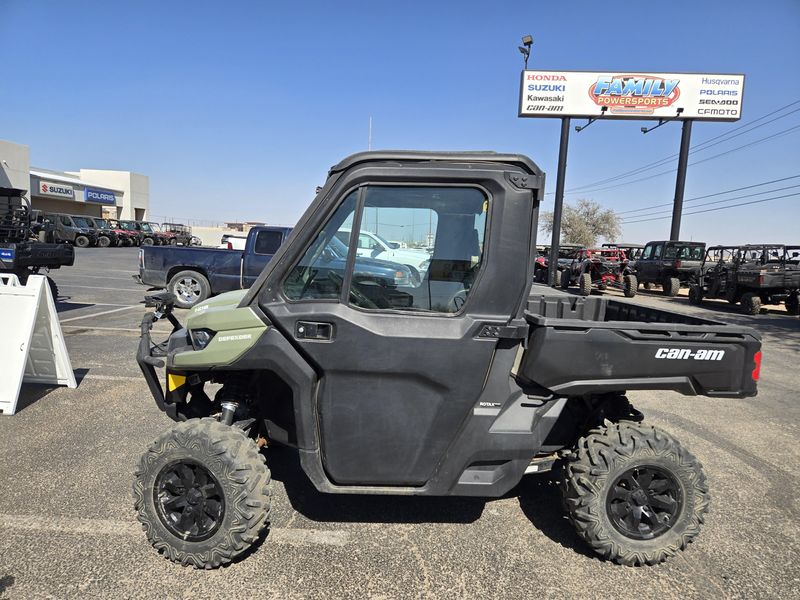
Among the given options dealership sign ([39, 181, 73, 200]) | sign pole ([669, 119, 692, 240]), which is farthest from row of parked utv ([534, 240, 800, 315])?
dealership sign ([39, 181, 73, 200])

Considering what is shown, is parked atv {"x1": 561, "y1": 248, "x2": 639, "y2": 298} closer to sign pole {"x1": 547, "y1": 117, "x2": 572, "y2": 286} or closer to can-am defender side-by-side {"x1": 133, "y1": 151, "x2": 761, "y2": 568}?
sign pole {"x1": 547, "y1": 117, "x2": 572, "y2": 286}

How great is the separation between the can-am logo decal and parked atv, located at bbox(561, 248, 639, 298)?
1590 cm

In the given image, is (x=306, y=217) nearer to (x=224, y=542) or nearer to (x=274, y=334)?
(x=274, y=334)

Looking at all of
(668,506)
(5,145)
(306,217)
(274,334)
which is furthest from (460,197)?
(5,145)

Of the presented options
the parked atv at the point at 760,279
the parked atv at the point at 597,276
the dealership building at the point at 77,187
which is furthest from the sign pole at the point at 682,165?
the dealership building at the point at 77,187

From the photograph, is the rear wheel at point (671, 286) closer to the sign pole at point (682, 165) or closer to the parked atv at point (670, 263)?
the parked atv at point (670, 263)

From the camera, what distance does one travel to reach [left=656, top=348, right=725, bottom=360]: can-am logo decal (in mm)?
2572

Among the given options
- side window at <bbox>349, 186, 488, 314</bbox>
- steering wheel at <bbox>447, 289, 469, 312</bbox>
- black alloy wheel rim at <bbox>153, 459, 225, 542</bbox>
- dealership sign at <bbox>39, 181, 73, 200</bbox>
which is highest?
dealership sign at <bbox>39, 181, 73, 200</bbox>

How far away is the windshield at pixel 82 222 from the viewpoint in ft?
107

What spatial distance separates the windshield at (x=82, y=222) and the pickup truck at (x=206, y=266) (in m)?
27.5

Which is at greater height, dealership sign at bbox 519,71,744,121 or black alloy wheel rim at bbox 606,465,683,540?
dealership sign at bbox 519,71,744,121

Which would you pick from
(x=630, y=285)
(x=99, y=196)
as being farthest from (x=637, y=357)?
(x=99, y=196)

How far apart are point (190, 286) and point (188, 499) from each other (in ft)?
30.6

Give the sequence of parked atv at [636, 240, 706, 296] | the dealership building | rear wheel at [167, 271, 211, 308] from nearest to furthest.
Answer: rear wheel at [167, 271, 211, 308] < parked atv at [636, 240, 706, 296] < the dealership building
